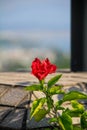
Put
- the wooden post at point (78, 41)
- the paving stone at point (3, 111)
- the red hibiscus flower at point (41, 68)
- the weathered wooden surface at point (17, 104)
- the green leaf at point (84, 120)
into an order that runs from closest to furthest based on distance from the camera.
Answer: the red hibiscus flower at point (41, 68) → the green leaf at point (84, 120) → the weathered wooden surface at point (17, 104) → the paving stone at point (3, 111) → the wooden post at point (78, 41)

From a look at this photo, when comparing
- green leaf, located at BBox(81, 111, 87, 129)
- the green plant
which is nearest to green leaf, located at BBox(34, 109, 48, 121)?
the green plant

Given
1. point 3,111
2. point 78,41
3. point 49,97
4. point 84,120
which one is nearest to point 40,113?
point 49,97

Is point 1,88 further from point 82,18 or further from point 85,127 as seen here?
point 82,18

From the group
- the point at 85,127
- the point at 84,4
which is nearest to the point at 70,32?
the point at 84,4

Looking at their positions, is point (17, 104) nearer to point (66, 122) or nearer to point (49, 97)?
point (49, 97)

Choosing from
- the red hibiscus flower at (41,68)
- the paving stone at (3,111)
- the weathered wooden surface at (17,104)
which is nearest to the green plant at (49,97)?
the red hibiscus flower at (41,68)

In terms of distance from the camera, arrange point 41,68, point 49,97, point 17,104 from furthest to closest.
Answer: point 17,104
point 49,97
point 41,68

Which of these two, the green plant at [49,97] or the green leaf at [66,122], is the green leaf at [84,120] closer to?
the green plant at [49,97]
